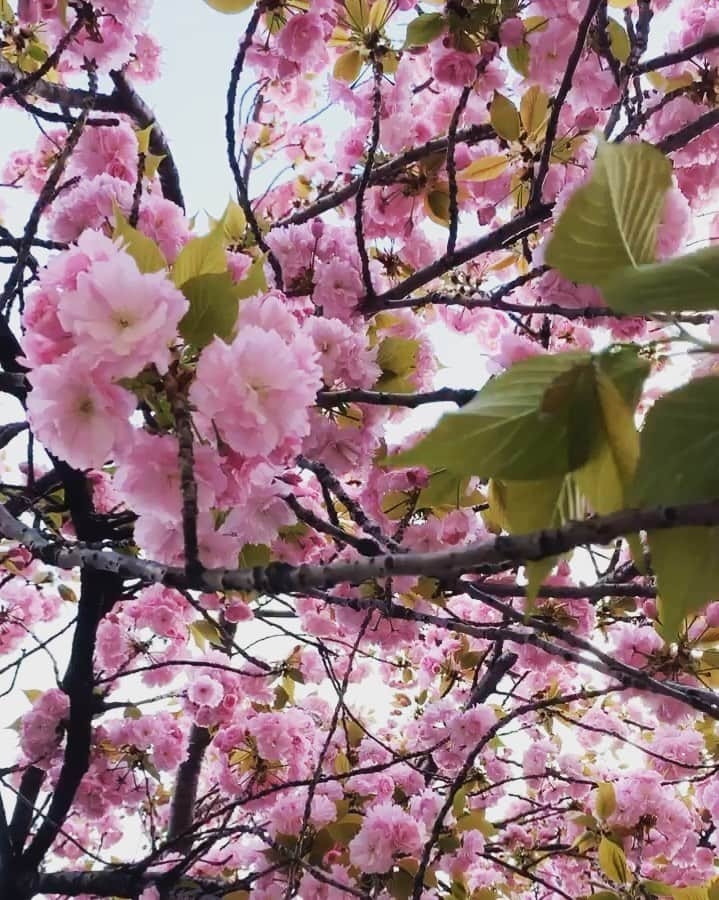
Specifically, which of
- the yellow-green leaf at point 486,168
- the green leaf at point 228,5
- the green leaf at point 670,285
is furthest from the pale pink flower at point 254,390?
the green leaf at point 228,5

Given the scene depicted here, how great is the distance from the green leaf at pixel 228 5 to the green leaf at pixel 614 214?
5.96 feet

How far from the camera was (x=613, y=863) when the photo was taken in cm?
237

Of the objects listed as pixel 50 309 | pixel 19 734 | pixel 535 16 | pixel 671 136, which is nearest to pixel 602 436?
pixel 50 309

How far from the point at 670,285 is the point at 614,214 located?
0.08m

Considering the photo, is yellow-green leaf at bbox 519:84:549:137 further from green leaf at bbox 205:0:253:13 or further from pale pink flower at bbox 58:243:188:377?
pale pink flower at bbox 58:243:188:377

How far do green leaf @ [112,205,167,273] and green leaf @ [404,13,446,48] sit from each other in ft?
4.36

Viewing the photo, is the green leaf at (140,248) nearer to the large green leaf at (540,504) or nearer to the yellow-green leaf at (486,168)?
the large green leaf at (540,504)

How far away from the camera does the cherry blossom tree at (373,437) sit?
1.76ft

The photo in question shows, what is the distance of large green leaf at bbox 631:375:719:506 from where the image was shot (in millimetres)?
501

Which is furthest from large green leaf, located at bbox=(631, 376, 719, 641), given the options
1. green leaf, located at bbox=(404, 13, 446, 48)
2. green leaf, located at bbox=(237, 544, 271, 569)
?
green leaf, located at bbox=(404, 13, 446, 48)

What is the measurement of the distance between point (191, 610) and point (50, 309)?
224cm

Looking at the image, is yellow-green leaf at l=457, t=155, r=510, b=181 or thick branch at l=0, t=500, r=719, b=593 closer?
thick branch at l=0, t=500, r=719, b=593

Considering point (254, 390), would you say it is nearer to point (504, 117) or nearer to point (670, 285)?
point (670, 285)

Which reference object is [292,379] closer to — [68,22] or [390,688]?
[68,22]
